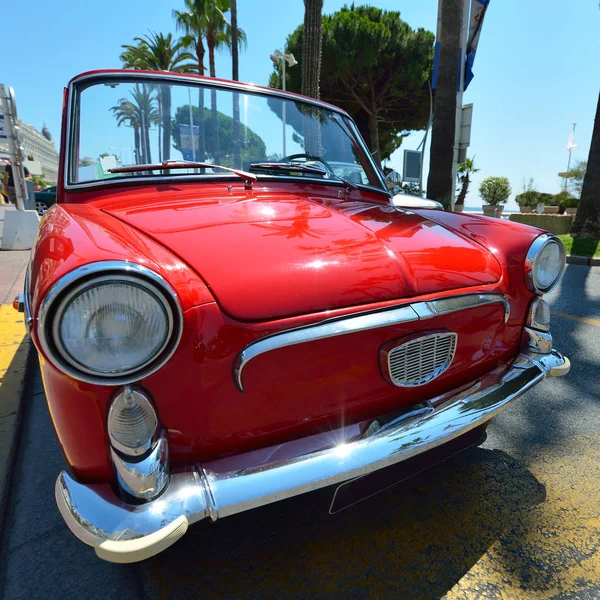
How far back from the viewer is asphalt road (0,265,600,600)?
129 cm

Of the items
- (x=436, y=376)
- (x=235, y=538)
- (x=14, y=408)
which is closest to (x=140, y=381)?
(x=235, y=538)

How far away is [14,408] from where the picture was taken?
2.23 m

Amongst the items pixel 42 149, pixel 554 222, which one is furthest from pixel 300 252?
pixel 42 149

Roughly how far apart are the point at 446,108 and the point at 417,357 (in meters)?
7.43

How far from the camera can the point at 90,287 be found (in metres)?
0.93

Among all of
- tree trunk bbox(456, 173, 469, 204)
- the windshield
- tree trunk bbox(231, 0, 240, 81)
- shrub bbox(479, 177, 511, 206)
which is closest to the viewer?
the windshield

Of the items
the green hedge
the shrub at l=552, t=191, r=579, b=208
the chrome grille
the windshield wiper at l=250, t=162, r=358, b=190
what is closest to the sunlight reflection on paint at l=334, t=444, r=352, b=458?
the chrome grille

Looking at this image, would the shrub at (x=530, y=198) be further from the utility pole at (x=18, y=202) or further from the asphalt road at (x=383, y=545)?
the asphalt road at (x=383, y=545)

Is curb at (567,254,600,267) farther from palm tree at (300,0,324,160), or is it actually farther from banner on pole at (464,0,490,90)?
banner on pole at (464,0,490,90)

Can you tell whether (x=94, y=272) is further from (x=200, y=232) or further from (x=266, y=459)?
(x=266, y=459)

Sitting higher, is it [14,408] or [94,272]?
[94,272]

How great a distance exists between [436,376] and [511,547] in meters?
0.63

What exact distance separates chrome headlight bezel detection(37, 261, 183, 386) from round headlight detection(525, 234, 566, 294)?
54.5 inches

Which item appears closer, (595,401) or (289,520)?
(289,520)
